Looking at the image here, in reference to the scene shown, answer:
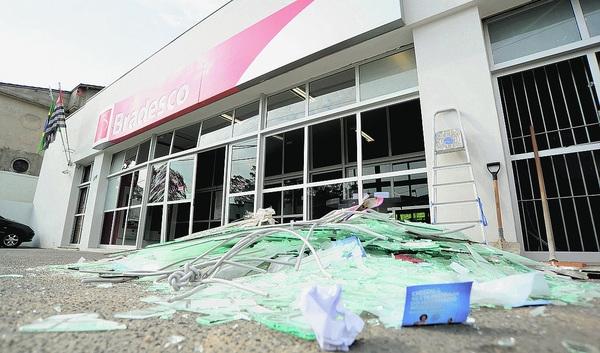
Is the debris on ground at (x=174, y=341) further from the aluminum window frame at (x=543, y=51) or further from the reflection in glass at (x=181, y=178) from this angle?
the reflection in glass at (x=181, y=178)

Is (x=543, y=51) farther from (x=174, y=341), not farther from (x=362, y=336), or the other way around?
(x=174, y=341)

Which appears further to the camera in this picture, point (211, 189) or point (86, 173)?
point (86, 173)

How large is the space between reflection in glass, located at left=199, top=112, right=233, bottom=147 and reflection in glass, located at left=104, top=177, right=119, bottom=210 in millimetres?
3396

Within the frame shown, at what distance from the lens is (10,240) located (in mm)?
7773

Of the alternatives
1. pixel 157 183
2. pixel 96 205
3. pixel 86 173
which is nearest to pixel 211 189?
pixel 157 183

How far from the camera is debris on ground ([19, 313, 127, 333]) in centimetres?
70

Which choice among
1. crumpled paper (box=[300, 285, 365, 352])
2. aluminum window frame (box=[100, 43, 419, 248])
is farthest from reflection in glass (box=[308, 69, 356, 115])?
crumpled paper (box=[300, 285, 365, 352])

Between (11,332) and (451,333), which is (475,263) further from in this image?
(11,332)

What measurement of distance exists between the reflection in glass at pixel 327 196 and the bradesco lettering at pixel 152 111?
306cm

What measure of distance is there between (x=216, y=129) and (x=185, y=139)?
39.9 inches

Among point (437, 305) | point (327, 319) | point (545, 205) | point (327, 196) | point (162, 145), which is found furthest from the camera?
point (162, 145)

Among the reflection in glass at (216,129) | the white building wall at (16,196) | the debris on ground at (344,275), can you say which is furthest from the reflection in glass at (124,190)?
the white building wall at (16,196)

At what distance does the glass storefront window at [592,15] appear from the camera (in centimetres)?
236

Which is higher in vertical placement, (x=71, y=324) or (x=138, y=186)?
(x=138, y=186)
